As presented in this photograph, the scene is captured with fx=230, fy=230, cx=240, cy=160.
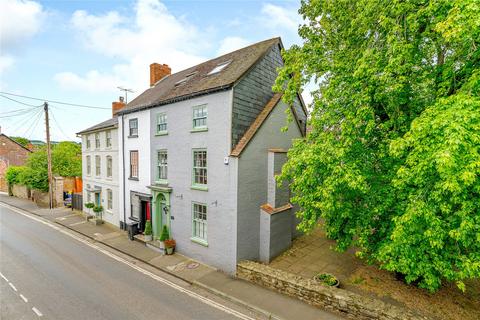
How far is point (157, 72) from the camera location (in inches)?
891

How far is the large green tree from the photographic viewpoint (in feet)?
19.3

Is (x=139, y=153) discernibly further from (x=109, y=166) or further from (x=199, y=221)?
(x=199, y=221)

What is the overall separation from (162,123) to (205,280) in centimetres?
979

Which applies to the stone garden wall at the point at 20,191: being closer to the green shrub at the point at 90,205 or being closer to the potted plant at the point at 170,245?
the green shrub at the point at 90,205

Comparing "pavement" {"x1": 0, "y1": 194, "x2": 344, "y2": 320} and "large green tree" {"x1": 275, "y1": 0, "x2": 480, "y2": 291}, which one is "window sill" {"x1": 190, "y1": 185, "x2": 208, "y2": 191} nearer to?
"pavement" {"x1": 0, "y1": 194, "x2": 344, "y2": 320}

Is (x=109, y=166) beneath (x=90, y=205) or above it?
above

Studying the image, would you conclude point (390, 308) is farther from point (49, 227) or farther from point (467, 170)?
point (49, 227)

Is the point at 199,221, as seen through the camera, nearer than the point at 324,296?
No

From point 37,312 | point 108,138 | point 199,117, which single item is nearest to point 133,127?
point 108,138

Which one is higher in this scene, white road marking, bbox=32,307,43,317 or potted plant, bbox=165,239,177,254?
potted plant, bbox=165,239,177,254

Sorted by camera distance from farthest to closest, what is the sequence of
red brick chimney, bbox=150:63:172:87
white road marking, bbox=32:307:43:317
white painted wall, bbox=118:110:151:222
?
red brick chimney, bbox=150:63:172:87, white painted wall, bbox=118:110:151:222, white road marking, bbox=32:307:43:317

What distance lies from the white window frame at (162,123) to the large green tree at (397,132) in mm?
8206

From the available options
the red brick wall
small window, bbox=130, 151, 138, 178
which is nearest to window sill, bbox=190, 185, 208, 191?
small window, bbox=130, 151, 138, 178

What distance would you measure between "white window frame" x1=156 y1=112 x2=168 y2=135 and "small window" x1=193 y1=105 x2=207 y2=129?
262 cm
